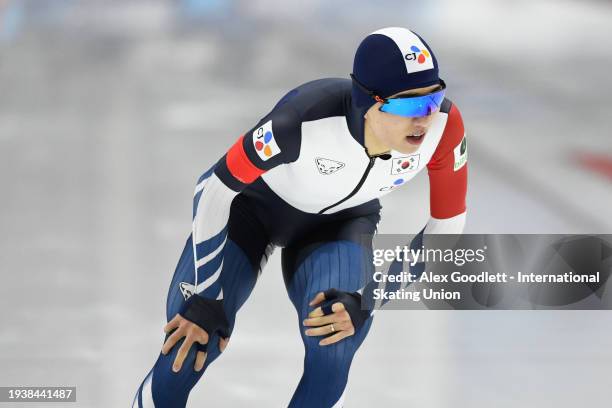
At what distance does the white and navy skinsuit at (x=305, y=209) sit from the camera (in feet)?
10.6

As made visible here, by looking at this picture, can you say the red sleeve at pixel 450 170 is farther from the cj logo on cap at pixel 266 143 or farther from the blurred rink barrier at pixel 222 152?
the blurred rink barrier at pixel 222 152

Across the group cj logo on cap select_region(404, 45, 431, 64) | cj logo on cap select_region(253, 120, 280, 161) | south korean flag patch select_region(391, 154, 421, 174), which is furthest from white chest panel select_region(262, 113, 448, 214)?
cj logo on cap select_region(404, 45, 431, 64)

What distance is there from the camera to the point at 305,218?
3.54 m

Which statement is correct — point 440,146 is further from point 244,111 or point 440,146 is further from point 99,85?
point 99,85

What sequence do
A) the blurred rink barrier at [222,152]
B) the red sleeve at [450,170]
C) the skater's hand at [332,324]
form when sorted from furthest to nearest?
the blurred rink barrier at [222,152], the red sleeve at [450,170], the skater's hand at [332,324]

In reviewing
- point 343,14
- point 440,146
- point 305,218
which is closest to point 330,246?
point 305,218

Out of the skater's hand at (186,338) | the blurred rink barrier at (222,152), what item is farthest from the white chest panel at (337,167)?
the blurred rink barrier at (222,152)

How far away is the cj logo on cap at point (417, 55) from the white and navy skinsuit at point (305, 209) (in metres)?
0.28

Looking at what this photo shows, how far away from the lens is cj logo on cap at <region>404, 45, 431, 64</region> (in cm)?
303

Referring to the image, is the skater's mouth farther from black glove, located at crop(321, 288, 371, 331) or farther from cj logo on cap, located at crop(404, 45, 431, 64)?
black glove, located at crop(321, 288, 371, 331)

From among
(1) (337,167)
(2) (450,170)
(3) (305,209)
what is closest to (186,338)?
(3) (305,209)

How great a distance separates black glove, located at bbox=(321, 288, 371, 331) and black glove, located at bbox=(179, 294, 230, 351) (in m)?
0.34

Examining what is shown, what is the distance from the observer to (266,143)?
3.22 meters

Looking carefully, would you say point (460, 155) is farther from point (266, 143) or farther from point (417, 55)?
point (266, 143)
